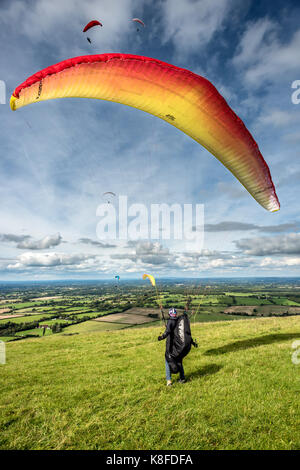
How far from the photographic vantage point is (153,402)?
578cm

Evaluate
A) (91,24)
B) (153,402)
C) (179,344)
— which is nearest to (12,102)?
(91,24)

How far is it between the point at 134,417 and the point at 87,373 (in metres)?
4.10

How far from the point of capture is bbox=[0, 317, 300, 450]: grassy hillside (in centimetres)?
440

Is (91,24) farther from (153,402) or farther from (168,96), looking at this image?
(153,402)

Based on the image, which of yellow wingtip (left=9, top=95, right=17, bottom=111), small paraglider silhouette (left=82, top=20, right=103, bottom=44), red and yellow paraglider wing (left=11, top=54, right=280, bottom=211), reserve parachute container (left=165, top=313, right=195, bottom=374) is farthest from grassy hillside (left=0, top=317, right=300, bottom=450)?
small paraglider silhouette (left=82, top=20, right=103, bottom=44)

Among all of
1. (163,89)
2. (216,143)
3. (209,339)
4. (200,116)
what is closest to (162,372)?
(209,339)

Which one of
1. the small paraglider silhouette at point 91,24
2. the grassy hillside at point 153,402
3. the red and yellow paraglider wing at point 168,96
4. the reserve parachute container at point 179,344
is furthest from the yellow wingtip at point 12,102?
the reserve parachute container at point 179,344

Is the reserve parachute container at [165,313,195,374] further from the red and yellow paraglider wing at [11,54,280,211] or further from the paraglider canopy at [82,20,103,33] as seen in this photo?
the paraglider canopy at [82,20,103,33]

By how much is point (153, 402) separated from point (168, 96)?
25.8ft

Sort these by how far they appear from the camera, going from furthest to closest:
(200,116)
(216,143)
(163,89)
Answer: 1. (216,143)
2. (200,116)
3. (163,89)

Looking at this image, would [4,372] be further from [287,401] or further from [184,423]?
[287,401]

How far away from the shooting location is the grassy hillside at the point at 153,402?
4.40m

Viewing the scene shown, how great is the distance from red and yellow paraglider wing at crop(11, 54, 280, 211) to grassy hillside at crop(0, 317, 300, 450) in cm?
527

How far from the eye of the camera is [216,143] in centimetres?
560
